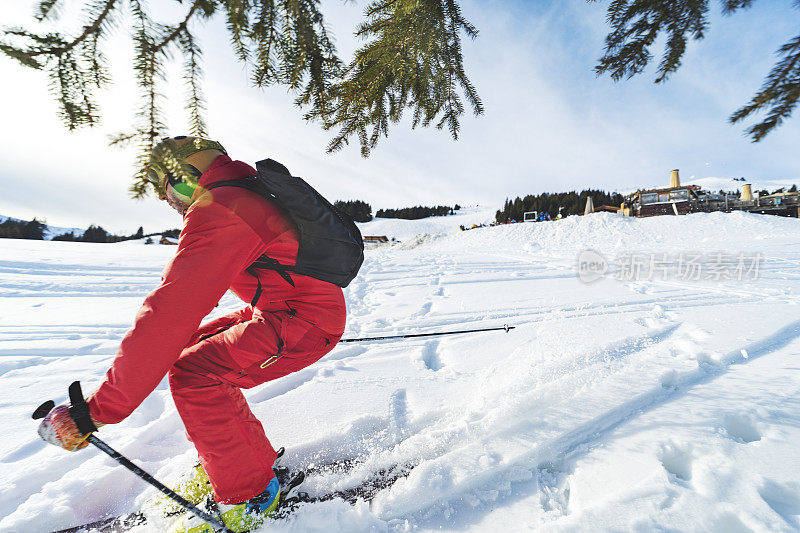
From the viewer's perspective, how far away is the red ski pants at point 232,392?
1399 millimetres

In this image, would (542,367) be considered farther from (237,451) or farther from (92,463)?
(92,463)

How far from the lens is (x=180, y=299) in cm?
114

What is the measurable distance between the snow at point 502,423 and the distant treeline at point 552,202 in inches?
1700

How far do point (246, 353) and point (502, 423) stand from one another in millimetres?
1547

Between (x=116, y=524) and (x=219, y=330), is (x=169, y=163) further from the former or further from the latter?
(x=116, y=524)

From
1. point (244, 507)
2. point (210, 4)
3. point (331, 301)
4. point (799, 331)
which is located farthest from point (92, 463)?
point (799, 331)

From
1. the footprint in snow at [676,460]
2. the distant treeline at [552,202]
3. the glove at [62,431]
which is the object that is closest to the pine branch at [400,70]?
the glove at [62,431]

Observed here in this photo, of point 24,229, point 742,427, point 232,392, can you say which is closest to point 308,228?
point 232,392

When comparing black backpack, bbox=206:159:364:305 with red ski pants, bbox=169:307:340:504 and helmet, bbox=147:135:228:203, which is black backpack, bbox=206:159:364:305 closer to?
red ski pants, bbox=169:307:340:504

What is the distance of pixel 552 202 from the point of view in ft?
152

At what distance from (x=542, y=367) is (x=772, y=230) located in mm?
16742
